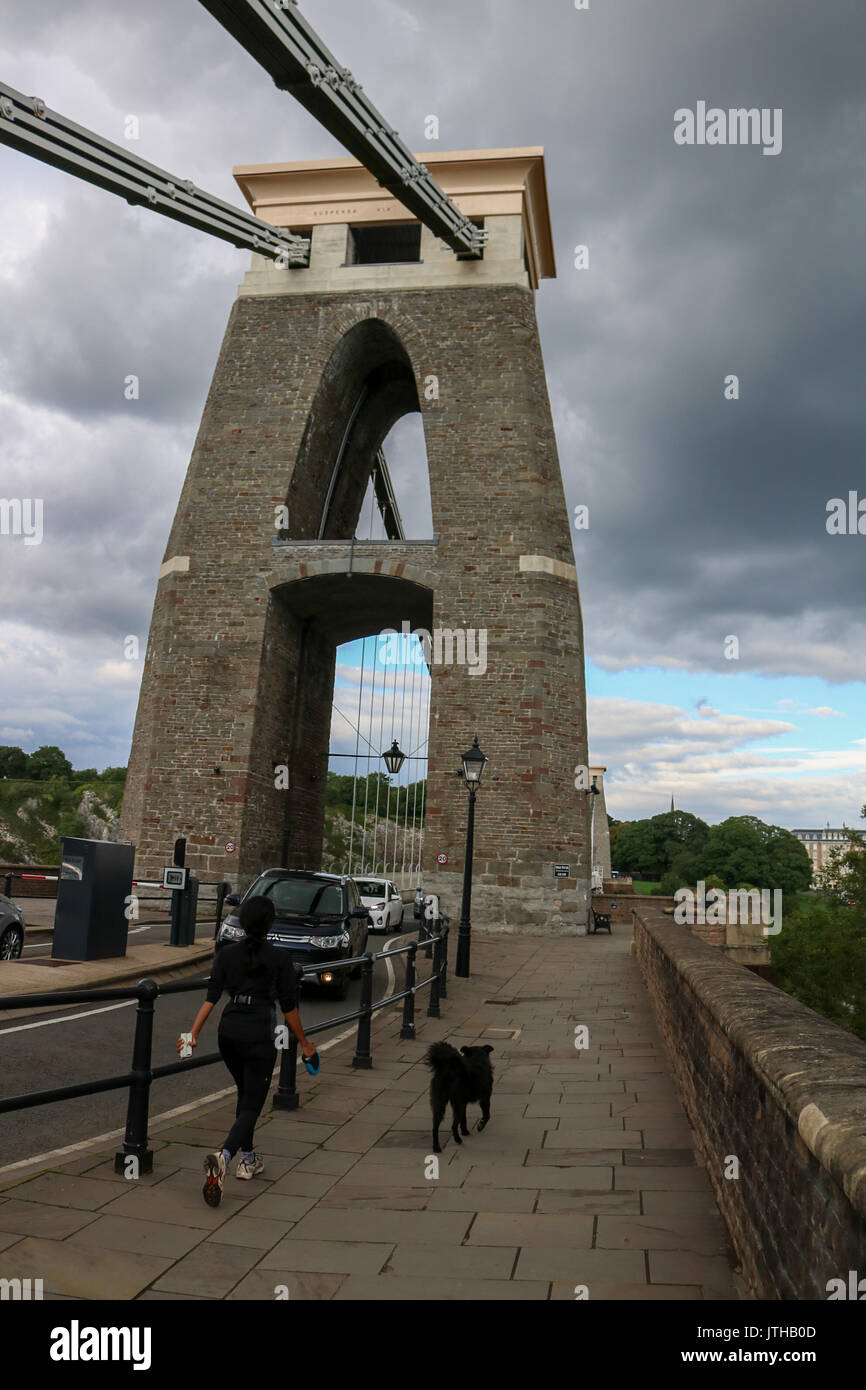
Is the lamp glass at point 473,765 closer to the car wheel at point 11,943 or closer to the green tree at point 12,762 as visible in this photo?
the car wheel at point 11,943

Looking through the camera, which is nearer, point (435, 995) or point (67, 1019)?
point (67, 1019)

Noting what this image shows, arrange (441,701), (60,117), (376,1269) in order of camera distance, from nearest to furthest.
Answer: (376,1269) → (60,117) → (441,701)

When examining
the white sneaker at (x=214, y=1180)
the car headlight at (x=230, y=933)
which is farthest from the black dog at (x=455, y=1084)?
the car headlight at (x=230, y=933)

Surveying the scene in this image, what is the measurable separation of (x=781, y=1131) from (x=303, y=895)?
9.84 m

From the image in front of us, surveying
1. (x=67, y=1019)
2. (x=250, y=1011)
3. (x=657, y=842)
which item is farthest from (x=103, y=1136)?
(x=657, y=842)

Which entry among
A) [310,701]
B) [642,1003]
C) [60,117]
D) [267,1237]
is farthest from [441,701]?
[267,1237]

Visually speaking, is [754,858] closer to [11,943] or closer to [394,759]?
[394,759]

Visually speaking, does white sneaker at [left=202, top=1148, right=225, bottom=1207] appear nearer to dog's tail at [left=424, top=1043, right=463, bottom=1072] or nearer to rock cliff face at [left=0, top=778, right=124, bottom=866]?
dog's tail at [left=424, top=1043, right=463, bottom=1072]

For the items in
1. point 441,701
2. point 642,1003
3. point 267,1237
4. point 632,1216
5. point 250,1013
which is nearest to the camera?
point 267,1237

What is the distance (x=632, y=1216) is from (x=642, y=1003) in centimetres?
800

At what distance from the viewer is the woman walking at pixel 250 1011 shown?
4715 mm

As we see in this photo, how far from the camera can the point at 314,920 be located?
11.6 m

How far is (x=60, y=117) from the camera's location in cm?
2191
